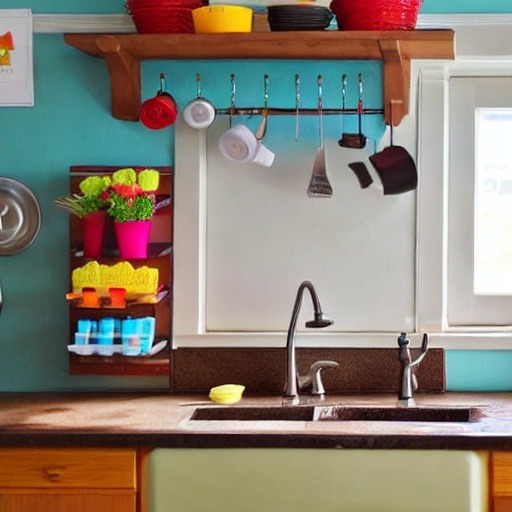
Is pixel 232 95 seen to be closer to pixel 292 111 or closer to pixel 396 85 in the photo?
pixel 292 111

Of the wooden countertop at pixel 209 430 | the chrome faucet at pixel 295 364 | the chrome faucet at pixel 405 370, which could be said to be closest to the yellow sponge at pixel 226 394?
the wooden countertop at pixel 209 430

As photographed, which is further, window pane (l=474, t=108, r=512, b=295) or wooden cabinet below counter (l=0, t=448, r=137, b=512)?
window pane (l=474, t=108, r=512, b=295)

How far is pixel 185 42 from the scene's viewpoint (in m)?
3.00

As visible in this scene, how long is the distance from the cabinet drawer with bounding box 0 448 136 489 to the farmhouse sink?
37 cm

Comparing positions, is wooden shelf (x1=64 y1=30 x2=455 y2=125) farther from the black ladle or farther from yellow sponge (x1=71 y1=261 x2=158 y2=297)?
yellow sponge (x1=71 y1=261 x2=158 y2=297)

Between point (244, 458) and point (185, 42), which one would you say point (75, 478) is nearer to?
point (244, 458)

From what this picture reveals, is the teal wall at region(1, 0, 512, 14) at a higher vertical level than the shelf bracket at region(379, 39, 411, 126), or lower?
higher

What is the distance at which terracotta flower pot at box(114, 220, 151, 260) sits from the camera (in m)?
3.19

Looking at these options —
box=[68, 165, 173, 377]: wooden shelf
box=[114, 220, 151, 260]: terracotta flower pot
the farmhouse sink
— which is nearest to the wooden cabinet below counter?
the farmhouse sink

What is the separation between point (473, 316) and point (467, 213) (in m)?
0.31

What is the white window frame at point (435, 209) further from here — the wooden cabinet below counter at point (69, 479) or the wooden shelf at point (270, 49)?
the wooden cabinet below counter at point (69, 479)

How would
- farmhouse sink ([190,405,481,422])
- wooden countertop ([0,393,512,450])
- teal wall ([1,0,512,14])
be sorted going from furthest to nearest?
1. teal wall ([1,0,512,14])
2. farmhouse sink ([190,405,481,422])
3. wooden countertop ([0,393,512,450])

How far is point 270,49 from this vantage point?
10.2 ft

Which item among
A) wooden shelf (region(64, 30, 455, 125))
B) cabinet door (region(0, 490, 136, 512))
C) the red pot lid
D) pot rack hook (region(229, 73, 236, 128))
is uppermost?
wooden shelf (region(64, 30, 455, 125))
